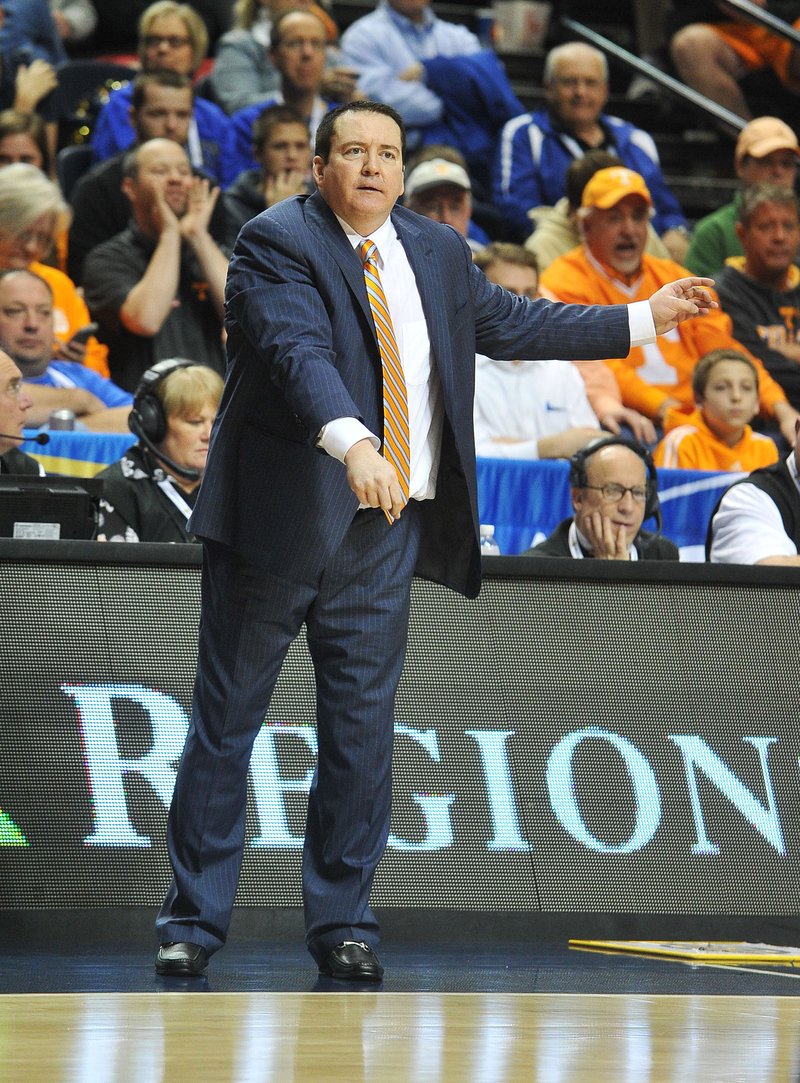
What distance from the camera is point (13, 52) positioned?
9930 mm

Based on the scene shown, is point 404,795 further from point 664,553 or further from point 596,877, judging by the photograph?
point 664,553

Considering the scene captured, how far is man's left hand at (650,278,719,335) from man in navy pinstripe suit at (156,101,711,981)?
17.3 inches

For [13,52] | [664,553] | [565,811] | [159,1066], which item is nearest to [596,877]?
[565,811]

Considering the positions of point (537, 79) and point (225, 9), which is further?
point (537, 79)

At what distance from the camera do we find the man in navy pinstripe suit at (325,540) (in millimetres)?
3799

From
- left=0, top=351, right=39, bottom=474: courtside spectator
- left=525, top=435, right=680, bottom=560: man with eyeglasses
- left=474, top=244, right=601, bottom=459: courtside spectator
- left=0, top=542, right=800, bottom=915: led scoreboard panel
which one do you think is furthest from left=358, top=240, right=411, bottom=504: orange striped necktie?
left=474, top=244, right=601, bottom=459: courtside spectator

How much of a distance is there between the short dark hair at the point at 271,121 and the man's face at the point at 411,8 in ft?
5.96

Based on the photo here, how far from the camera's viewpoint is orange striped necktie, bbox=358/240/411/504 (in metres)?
3.81

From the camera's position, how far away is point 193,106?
363 inches

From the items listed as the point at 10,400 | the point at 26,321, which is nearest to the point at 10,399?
the point at 10,400

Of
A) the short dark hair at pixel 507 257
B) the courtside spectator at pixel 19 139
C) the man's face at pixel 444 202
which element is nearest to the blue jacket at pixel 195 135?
the courtside spectator at pixel 19 139

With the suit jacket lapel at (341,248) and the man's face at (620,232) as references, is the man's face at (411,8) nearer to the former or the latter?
the man's face at (620,232)

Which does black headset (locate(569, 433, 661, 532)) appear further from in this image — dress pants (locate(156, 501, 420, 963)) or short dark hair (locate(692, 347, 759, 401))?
dress pants (locate(156, 501, 420, 963))

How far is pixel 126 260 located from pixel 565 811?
13.8ft
